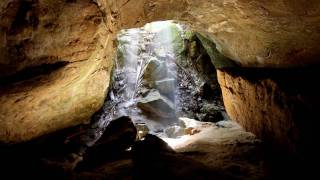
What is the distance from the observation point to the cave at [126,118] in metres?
4.31

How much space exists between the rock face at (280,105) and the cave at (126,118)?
0.02 meters

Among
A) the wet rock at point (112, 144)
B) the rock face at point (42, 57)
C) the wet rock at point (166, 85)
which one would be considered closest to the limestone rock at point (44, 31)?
the rock face at point (42, 57)

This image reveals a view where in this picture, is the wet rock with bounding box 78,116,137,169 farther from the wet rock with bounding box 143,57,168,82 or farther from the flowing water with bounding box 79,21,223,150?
the wet rock with bounding box 143,57,168,82

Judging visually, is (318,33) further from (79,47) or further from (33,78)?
(33,78)

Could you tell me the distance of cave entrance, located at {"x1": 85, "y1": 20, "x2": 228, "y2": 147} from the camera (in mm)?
12711

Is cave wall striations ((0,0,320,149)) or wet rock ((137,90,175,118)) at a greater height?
cave wall striations ((0,0,320,149))

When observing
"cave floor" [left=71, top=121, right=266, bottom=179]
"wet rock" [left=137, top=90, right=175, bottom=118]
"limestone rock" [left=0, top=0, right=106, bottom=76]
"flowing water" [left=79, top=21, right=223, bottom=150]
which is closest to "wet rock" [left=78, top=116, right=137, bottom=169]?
"cave floor" [left=71, top=121, right=266, bottom=179]

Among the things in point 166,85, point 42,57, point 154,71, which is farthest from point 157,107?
point 42,57

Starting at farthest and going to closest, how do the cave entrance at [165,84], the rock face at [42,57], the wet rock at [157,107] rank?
the wet rock at [157,107], the cave entrance at [165,84], the rock face at [42,57]

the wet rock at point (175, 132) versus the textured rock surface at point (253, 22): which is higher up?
the textured rock surface at point (253, 22)

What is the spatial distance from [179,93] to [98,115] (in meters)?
4.42

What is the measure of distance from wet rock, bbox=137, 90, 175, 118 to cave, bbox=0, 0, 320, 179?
4549 mm

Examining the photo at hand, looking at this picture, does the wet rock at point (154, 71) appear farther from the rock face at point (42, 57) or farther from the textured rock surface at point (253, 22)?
the textured rock surface at point (253, 22)

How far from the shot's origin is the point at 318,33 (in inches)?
167
